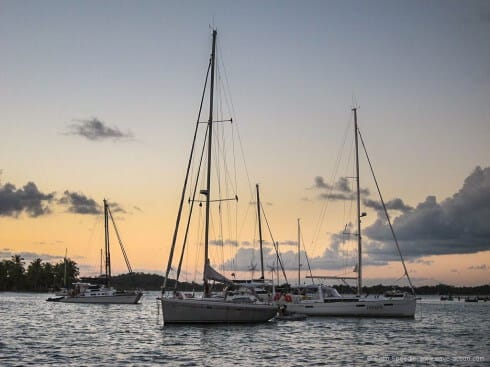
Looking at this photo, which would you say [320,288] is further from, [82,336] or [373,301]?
[82,336]

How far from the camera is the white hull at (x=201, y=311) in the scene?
4916 cm

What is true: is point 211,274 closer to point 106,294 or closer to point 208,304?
point 208,304

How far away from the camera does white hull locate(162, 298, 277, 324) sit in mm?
49156

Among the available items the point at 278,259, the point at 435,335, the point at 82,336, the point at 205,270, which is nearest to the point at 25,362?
the point at 82,336

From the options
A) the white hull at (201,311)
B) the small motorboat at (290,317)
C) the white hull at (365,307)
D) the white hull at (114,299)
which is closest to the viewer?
the white hull at (201,311)

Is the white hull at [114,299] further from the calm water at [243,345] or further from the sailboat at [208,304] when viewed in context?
the sailboat at [208,304]

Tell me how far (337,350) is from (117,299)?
75.8m

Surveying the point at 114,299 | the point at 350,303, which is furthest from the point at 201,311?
the point at 114,299

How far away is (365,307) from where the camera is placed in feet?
218

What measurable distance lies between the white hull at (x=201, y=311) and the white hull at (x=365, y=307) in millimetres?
17602

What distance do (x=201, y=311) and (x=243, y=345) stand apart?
28.7 feet

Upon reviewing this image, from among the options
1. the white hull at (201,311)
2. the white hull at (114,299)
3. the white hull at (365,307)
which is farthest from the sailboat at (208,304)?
the white hull at (114,299)

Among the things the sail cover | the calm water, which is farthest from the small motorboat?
the sail cover

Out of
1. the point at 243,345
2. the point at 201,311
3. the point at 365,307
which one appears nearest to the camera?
the point at 243,345
